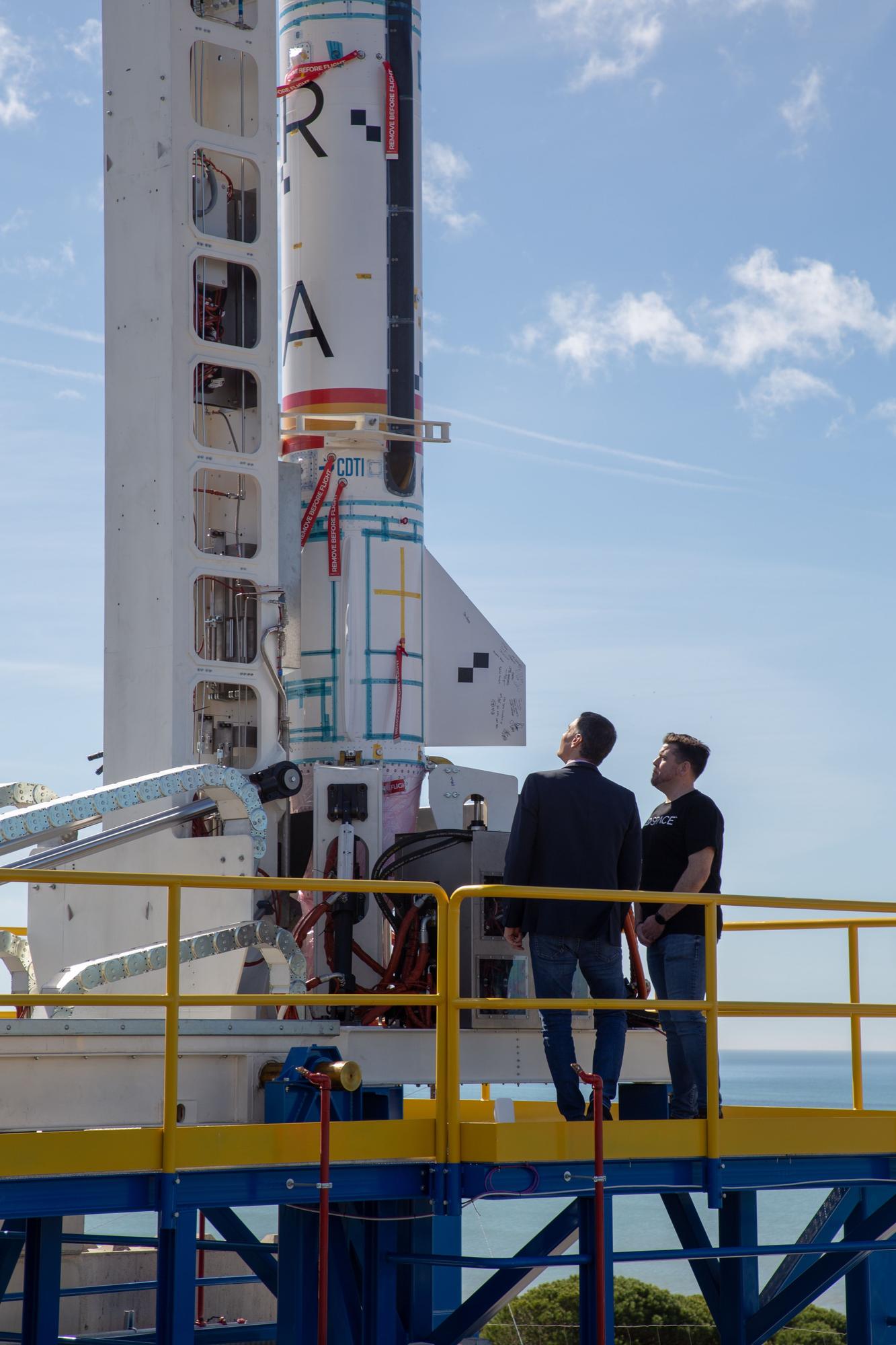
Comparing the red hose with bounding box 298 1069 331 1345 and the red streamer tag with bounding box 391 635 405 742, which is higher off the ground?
the red streamer tag with bounding box 391 635 405 742

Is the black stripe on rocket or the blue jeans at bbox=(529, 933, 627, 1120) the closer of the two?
the blue jeans at bbox=(529, 933, 627, 1120)

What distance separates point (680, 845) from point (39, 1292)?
4.34 meters

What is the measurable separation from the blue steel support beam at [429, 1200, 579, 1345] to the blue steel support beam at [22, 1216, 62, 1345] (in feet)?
6.96

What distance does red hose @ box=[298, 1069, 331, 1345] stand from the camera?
7977 millimetres

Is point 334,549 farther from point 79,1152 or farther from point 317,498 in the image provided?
point 79,1152

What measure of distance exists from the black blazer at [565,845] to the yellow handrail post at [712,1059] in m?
0.47

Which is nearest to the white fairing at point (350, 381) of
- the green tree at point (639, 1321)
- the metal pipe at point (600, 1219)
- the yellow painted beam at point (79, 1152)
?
the metal pipe at point (600, 1219)

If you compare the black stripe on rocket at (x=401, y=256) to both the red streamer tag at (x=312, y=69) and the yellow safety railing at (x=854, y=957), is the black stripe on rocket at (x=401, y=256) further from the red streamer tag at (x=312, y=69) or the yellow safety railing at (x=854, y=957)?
the yellow safety railing at (x=854, y=957)

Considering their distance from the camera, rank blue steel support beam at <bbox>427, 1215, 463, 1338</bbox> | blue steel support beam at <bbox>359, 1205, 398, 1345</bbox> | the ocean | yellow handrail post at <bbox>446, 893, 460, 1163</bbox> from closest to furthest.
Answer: yellow handrail post at <bbox>446, 893, 460, 1163</bbox>
blue steel support beam at <bbox>359, 1205, 398, 1345</bbox>
blue steel support beam at <bbox>427, 1215, 463, 1338</bbox>
the ocean

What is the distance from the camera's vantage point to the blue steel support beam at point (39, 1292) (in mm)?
9688

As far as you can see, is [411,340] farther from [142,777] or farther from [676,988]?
[676,988]

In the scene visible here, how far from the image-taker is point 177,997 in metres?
7.88

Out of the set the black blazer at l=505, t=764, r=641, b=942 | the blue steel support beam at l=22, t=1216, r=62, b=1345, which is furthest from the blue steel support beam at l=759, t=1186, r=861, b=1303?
the blue steel support beam at l=22, t=1216, r=62, b=1345

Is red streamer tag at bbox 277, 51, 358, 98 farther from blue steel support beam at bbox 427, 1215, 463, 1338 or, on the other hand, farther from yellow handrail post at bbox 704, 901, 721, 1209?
blue steel support beam at bbox 427, 1215, 463, 1338
